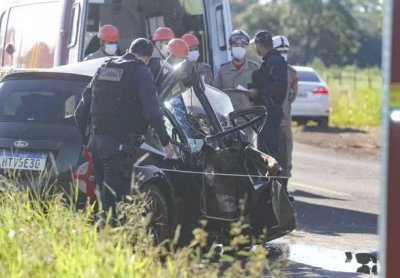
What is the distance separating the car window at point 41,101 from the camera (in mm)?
10219

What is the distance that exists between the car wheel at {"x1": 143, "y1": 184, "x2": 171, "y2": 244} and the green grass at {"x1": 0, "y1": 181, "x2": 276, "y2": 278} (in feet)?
4.41

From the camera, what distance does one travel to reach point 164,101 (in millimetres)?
10172

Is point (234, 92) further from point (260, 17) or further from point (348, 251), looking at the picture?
point (260, 17)

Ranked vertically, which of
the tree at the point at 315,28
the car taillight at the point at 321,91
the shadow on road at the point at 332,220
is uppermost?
the tree at the point at 315,28

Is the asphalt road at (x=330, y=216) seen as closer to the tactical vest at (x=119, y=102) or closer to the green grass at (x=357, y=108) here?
the tactical vest at (x=119, y=102)

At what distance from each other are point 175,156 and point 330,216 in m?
4.37

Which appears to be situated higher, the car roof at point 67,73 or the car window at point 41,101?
the car roof at point 67,73

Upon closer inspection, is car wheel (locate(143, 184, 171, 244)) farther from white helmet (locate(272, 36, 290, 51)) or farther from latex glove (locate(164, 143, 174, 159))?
white helmet (locate(272, 36, 290, 51))

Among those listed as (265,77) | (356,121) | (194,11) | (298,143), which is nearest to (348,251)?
(265,77)

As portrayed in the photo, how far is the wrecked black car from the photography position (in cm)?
977

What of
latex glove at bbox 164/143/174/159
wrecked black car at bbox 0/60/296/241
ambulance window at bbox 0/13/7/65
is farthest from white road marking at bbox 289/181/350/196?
latex glove at bbox 164/143/174/159

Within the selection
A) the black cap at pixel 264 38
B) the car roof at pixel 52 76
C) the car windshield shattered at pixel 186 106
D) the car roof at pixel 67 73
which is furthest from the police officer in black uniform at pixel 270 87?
the car roof at pixel 52 76

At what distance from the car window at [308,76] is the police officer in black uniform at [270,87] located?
16184mm

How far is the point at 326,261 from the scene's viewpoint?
10.6 metres
